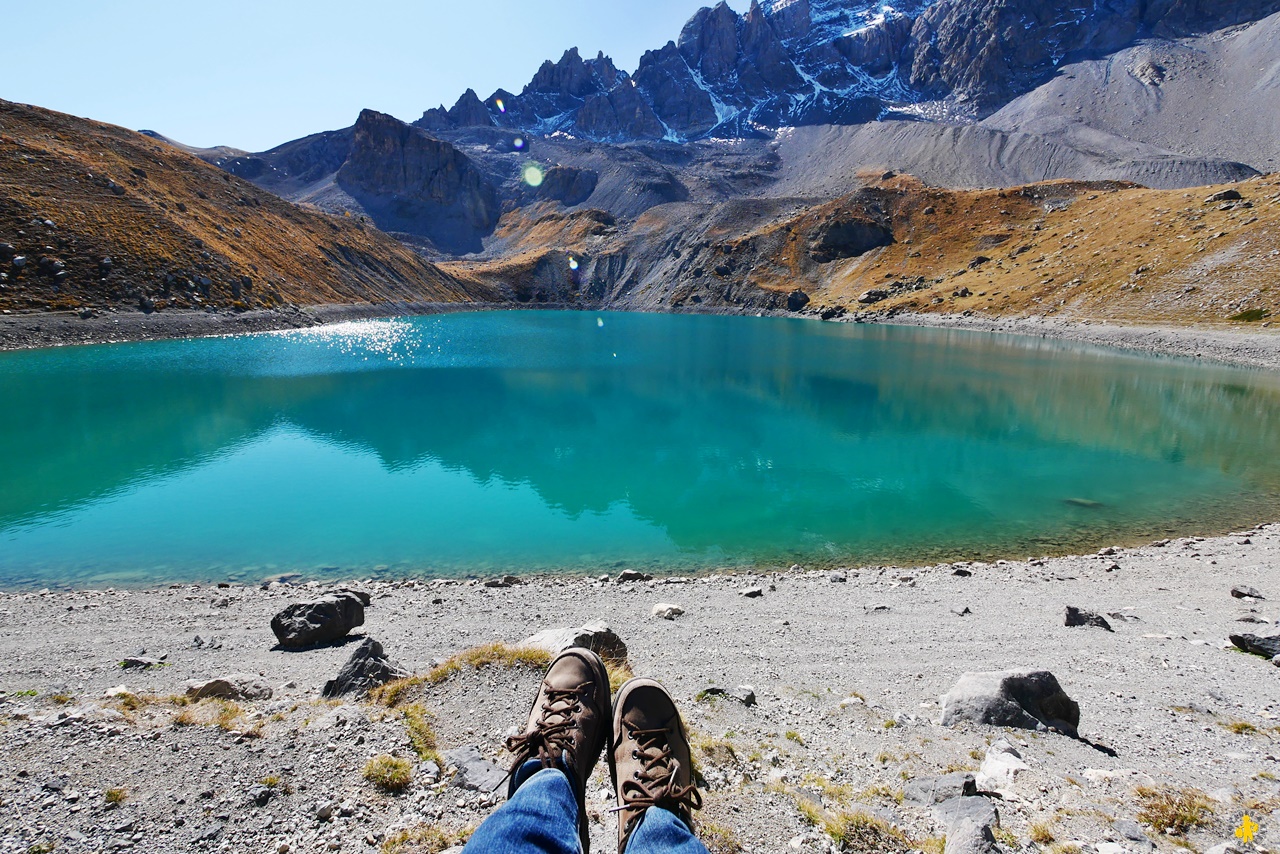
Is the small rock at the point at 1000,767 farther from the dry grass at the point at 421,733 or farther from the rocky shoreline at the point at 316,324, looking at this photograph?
the rocky shoreline at the point at 316,324

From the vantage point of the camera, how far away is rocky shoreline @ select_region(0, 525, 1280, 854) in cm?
482

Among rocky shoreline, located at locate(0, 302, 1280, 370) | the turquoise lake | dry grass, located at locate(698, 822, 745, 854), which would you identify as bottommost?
the turquoise lake

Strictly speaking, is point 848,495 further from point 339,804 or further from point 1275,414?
point 1275,414

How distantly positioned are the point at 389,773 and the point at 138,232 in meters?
95.7

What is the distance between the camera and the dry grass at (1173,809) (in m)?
4.92

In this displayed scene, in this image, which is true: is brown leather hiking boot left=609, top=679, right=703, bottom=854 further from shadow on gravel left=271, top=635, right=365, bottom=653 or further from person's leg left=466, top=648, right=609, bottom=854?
shadow on gravel left=271, top=635, right=365, bottom=653

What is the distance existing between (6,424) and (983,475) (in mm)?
48081

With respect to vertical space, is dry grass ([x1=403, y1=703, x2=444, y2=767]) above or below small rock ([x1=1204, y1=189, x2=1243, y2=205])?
below

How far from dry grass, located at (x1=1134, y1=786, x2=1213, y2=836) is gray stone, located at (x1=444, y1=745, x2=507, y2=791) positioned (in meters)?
5.38

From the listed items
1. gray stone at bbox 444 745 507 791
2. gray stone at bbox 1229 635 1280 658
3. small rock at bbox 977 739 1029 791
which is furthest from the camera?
gray stone at bbox 1229 635 1280 658

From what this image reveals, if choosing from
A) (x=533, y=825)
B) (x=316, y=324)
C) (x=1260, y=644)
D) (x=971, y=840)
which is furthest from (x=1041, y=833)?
(x=316, y=324)

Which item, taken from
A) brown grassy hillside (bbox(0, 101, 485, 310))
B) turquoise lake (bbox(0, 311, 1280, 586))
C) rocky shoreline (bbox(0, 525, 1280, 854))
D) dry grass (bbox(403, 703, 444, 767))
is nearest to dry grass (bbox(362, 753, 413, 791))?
rocky shoreline (bbox(0, 525, 1280, 854))

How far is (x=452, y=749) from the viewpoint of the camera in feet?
19.3

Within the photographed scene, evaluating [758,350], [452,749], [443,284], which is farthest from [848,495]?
[443,284]
